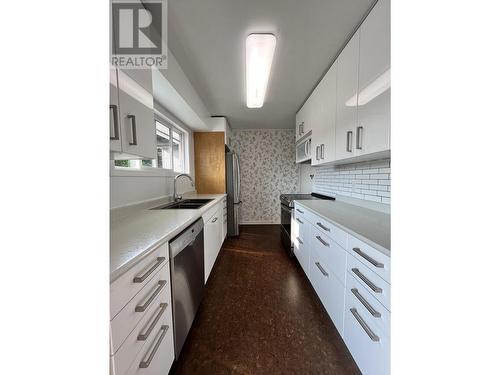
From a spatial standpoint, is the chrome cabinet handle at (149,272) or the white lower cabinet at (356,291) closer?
the chrome cabinet handle at (149,272)

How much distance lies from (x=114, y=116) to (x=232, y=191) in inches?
113

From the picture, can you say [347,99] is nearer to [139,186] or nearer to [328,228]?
[328,228]

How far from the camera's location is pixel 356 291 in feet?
3.68

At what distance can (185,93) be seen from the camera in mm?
2188

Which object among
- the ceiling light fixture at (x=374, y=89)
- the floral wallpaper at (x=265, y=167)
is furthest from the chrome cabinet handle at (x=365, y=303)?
the floral wallpaper at (x=265, y=167)

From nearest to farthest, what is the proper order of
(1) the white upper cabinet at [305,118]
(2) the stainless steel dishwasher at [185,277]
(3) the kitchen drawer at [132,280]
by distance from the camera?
(3) the kitchen drawer at [132,280] → (2) the stainless steel dishwasher at [185,277] → (1) the white upper cabinet at [305,118]

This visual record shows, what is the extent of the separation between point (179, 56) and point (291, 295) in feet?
8.24

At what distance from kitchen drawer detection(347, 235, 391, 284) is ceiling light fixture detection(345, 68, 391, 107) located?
946 mm

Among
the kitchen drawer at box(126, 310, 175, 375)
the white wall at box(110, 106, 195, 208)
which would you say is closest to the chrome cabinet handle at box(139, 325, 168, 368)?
the kitchen drawer at box(126, 310, 175, 375)

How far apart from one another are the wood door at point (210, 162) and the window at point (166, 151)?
0.30 metres

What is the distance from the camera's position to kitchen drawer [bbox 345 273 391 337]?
35.4 inches

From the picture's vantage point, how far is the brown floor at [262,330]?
126cm

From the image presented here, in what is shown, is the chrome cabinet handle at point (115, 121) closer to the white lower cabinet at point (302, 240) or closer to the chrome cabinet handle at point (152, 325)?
the chrome cabinet handle at point (152, 325)
